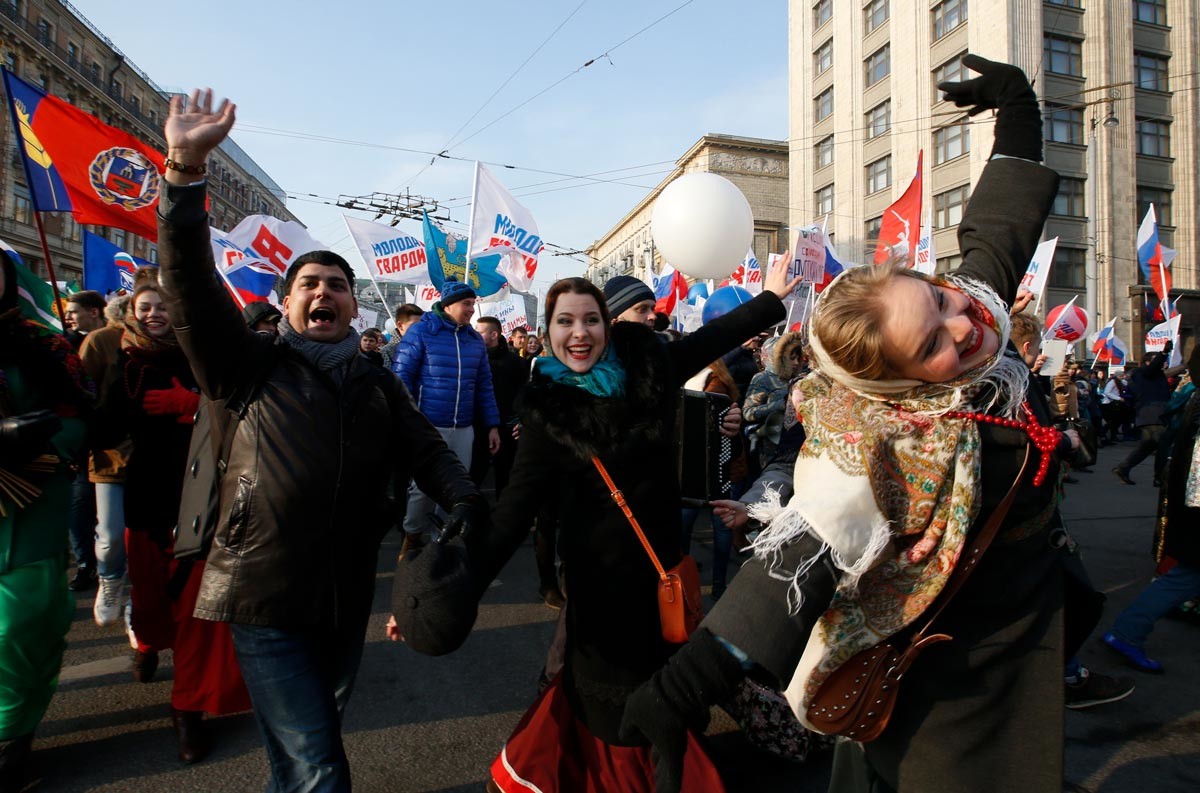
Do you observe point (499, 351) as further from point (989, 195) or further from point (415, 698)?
point (989, 195)

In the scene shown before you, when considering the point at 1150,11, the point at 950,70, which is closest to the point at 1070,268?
the point at 950,70

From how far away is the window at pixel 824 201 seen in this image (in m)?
34.2

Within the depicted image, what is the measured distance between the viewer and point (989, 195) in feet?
5.98

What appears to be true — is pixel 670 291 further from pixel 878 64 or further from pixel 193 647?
pixel 878 64

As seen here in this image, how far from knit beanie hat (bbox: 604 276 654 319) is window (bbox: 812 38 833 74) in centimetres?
3593

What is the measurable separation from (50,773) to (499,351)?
17.5 feet

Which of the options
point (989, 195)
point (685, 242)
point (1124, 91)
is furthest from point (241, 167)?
point (989, 195)

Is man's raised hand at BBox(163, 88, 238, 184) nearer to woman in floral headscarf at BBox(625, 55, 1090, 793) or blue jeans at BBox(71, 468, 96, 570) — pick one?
woman in floral headscarf at BBox(625, 55, 1090, 793)

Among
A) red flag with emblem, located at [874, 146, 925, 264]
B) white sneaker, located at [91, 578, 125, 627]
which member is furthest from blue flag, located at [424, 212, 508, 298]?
white sneaker, located at [91, 578, 125, 627]

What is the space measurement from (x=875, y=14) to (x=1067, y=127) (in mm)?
9706

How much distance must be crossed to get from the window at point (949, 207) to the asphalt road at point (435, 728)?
2599 cm

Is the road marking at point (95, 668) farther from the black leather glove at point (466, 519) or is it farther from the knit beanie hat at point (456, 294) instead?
the knit beanie hat at point (456, 294)

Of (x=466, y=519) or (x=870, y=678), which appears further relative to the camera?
(x=466, y=519)

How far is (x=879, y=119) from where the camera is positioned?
30531 mm
